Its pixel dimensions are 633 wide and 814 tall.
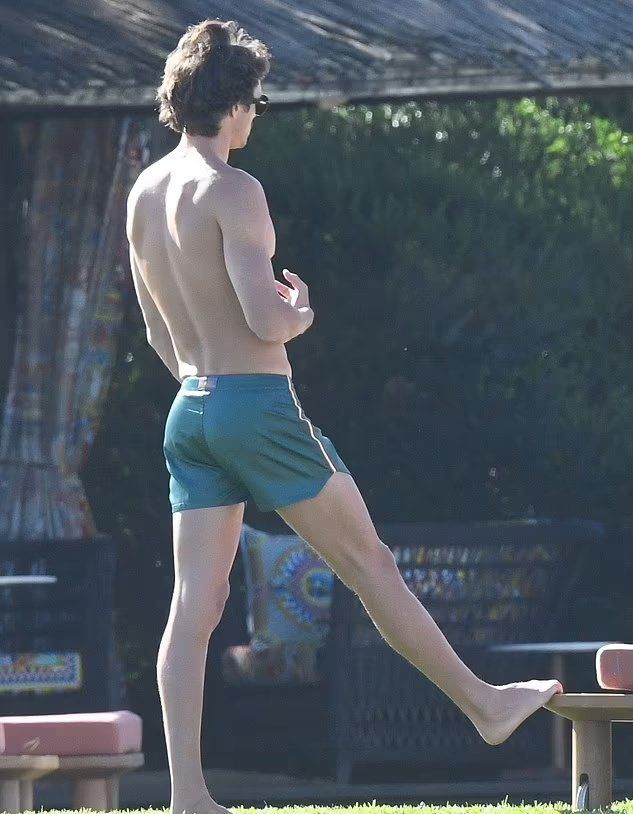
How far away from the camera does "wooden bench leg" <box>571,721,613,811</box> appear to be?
426 cm

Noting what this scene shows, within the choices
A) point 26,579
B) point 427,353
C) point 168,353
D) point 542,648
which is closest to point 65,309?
point 26,579

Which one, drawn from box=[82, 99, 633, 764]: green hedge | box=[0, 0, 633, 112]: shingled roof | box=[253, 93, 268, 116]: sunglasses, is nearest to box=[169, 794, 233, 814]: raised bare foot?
box=[253, 93, 268, 116]: sunglasses

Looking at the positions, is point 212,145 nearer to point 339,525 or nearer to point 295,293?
point 295,293

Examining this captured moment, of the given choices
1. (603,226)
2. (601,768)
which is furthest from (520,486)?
(601,768)

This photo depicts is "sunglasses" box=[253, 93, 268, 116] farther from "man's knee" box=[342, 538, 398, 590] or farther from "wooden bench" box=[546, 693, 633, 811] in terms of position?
"wooden bench" box=[546, 693, 633, 811]

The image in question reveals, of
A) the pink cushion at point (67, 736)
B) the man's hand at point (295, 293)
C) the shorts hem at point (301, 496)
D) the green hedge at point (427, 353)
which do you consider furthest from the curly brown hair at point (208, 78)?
the green hedge at point (427, 353)

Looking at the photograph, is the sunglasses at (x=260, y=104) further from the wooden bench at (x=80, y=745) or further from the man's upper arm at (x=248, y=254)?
the wooden bench at (x=80, y=745)

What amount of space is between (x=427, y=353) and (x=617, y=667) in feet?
14.9

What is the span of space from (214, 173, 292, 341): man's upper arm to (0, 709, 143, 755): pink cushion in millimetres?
1570

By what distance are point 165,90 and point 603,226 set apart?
549 centimetres

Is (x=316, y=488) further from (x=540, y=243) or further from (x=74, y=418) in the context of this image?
(x=540, y=243)

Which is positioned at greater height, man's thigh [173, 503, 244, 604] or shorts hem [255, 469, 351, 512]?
shorts hem [255, 469, 351, 512]

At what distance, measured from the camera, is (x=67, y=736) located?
4.87 m

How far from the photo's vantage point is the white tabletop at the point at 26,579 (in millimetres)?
7016
